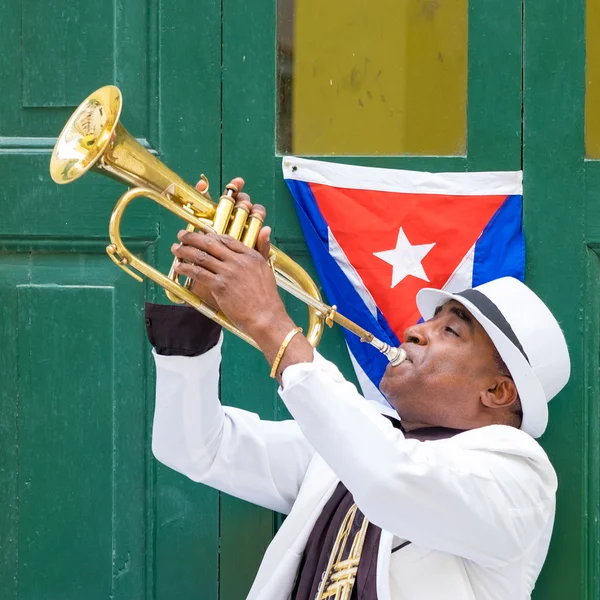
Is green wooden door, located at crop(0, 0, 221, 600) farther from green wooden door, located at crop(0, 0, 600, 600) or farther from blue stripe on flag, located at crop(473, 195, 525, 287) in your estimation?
blue stripe on flag, located at crop(473, 195, 525, 287)

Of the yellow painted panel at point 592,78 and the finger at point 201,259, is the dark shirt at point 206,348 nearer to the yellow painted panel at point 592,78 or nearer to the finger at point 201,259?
the finger at point 201,259

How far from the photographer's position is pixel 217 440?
252cm

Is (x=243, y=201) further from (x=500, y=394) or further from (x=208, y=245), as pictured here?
(x=500, y=394)

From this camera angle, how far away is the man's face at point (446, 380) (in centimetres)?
246

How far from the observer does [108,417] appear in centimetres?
278

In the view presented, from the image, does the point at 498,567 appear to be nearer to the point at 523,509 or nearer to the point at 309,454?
the point at 523,509

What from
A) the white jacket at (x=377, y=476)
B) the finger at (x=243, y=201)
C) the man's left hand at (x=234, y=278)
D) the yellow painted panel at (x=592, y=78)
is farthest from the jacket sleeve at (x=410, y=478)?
the yellow painted panel at (x=592, y=78)

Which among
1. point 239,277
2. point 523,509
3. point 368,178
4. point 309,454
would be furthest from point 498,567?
point 368,178

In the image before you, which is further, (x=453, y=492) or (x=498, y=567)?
(x=498, y=567)

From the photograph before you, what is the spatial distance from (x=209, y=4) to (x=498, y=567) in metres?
1.55

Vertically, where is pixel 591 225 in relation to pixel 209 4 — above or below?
below

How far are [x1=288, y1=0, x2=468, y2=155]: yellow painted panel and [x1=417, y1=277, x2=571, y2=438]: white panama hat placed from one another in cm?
48

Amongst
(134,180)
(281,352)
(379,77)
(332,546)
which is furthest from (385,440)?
(379,77)

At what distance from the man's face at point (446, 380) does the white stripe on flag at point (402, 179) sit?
1.33 ft
